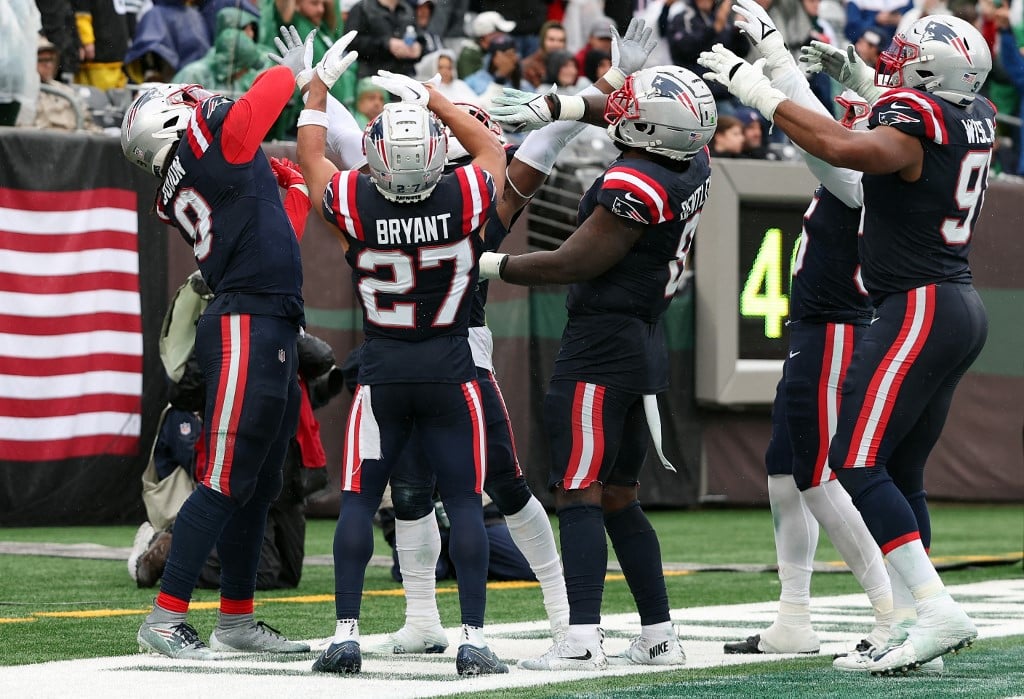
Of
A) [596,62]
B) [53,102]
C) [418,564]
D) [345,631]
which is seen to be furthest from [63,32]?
[345,631]

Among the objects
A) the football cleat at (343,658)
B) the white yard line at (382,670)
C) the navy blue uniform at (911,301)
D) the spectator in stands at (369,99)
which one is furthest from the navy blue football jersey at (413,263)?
the spectator in stands at (369,99)

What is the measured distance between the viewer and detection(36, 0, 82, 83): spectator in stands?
11820 mm

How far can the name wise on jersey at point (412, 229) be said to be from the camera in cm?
506

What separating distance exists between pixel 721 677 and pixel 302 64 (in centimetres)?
263

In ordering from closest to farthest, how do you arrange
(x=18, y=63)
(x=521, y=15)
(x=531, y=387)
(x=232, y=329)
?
(x=232, y=329)
(x=18, y=63)
(x=531, y=387)
(x=521, y=15)

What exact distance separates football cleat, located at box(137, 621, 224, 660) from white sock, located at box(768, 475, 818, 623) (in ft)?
6.45

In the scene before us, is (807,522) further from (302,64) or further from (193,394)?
(193,394)

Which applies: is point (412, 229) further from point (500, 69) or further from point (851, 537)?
point (500, 69)

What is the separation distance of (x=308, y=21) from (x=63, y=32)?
1.77 meters

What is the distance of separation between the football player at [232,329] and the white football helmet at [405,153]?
2.22ft

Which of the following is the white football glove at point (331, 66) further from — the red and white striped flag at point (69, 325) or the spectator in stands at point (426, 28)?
the spectator in stands at point (426, 28)

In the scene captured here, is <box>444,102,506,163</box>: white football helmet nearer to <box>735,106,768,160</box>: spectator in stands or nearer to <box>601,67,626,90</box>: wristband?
<box>601,67,626,90</box>: wristband

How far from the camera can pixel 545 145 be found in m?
5.75

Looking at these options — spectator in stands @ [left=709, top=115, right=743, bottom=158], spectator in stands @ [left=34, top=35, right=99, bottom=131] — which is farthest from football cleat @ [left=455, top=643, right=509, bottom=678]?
spectator in stands @ [left=709, top=115, right=743, bottom=158]
